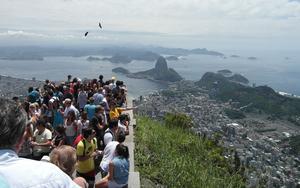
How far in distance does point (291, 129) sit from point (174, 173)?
5821 cm

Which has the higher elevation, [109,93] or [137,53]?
[109,93]

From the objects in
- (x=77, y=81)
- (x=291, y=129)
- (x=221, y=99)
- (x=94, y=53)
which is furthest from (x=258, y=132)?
(x=94, y=53)

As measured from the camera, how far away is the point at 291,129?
6469cm

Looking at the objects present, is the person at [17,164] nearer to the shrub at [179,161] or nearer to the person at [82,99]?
the shrub at [179,161]

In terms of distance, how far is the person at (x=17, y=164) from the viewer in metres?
1.97

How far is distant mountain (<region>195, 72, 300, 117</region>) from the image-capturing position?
3035 inches

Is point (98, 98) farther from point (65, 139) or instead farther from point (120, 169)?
point (120, 169)

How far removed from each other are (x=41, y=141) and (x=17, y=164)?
21.6 ft

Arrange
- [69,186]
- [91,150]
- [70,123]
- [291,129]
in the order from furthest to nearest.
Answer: [291,129] < [70,123] < [91,150] < [69,186]

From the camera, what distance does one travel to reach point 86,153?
7.38 metres

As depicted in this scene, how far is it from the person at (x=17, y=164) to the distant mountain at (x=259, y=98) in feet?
245

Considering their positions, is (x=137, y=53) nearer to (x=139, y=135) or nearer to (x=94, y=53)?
(x=94, y=53)

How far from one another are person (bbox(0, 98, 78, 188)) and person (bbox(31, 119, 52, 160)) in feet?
21.0

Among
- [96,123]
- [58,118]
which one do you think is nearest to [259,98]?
[58,118]
